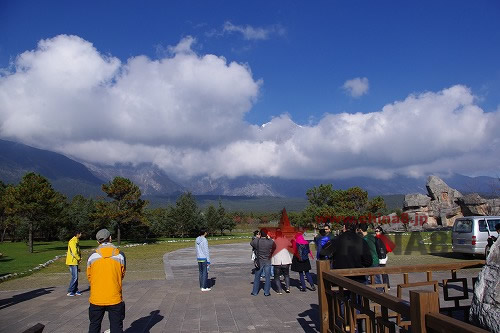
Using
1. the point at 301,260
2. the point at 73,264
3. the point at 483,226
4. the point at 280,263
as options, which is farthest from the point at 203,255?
the point at 483,226

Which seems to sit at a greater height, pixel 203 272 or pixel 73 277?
pixel 73 277

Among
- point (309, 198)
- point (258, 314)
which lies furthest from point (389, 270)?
point (309, 198)

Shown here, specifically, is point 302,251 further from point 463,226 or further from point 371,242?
point 463,226

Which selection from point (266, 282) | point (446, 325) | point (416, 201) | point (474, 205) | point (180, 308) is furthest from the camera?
point (416, 201)

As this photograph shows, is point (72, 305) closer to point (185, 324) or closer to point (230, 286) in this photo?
point (185, 324)

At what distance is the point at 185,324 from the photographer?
23.8ft

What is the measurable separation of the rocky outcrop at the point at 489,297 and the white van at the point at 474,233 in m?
11.9

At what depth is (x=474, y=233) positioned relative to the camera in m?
15.5

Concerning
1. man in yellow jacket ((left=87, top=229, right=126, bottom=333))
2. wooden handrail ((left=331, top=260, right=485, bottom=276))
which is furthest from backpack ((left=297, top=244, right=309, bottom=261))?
man in yellow jacket ((left=87, top=229, right=126, bottom=333))

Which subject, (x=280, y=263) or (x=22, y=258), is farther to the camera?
(x=22, y=258)

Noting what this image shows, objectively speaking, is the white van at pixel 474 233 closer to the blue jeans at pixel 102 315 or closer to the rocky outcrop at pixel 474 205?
the blue jeans at pixel 102 315

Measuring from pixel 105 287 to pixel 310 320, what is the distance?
3809mm

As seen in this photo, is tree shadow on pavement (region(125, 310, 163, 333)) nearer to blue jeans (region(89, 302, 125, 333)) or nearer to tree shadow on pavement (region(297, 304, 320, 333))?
blue jeans (region(89, 302, 125, 333))

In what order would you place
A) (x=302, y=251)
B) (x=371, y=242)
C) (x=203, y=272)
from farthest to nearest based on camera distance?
1. (x=203, y=272)
2. (x=302, y=251)
3. (x=371, y=242)
